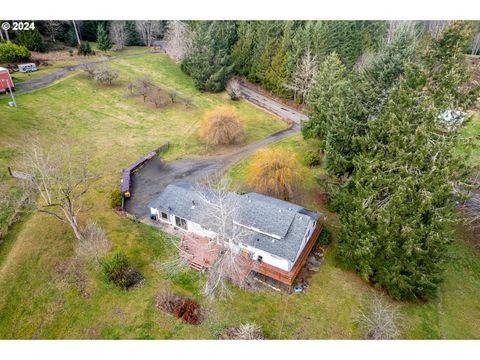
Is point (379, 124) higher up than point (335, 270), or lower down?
higher up

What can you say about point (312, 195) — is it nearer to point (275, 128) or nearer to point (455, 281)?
point (455, 281)

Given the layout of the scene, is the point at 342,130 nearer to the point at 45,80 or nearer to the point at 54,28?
the point at 45,80

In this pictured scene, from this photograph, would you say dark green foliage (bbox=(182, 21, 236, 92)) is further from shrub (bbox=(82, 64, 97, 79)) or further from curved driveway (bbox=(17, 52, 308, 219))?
shrub (bbox=(82, 64, 97, 79))

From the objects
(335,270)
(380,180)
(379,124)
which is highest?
(379,124)

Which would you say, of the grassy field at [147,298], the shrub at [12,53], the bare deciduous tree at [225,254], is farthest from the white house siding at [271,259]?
the shrub at [12,53]

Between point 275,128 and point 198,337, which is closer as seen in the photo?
point 198,337

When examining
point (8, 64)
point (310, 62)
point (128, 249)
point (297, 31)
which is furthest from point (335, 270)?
point (8, 64)

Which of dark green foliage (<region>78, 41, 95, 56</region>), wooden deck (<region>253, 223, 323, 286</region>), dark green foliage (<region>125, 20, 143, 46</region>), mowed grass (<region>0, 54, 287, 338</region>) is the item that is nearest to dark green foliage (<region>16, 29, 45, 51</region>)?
dark green foliage (<region>78, 41, 95, 56</region>)
